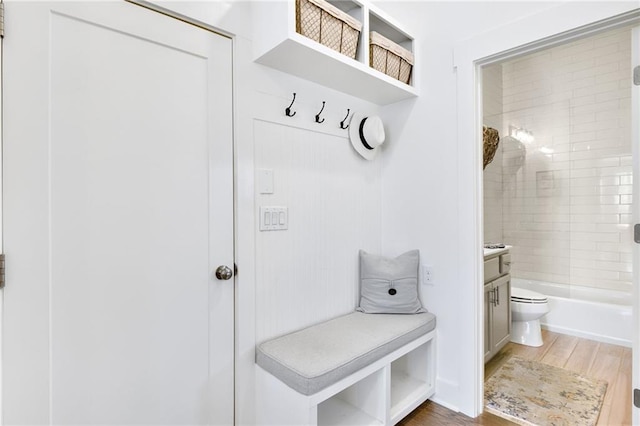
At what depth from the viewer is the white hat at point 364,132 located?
2.10m

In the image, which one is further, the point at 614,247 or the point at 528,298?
the point at 614,247

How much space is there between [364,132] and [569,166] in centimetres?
263

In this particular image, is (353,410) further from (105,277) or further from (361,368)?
(105,277)

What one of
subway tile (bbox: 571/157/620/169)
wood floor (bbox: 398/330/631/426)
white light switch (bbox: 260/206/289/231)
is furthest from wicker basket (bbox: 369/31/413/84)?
subway tile (bbox: 571/157/620/169)

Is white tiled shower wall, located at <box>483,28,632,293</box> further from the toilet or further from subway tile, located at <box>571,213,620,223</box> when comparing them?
the toilet

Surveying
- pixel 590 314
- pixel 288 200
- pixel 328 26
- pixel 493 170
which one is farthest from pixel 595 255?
pixel 328 26

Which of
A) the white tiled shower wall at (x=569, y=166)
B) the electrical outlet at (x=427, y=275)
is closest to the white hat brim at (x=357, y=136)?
the electrical outlet at (x=427, y=275)

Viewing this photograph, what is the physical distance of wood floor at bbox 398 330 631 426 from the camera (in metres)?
1.84

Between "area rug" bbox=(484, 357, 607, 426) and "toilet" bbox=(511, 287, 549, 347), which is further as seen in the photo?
"toilet" bbox=(511, 287, 549, 347)

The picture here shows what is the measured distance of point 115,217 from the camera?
49.5 inches

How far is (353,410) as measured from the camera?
1.75 meters

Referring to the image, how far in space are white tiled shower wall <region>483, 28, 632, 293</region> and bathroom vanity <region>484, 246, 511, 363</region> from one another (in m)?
1.10

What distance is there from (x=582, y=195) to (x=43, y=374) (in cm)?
427

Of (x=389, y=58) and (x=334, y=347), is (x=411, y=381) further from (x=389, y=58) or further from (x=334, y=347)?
(x=389, y=58)
